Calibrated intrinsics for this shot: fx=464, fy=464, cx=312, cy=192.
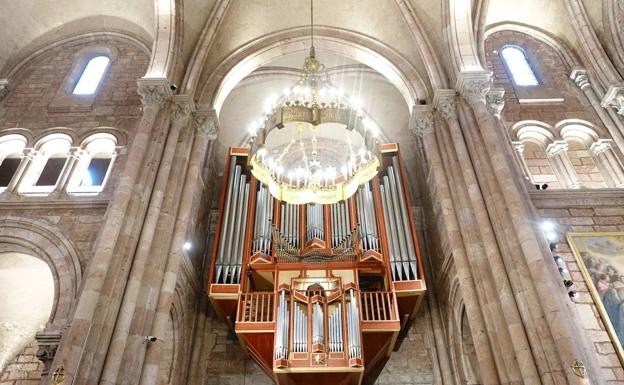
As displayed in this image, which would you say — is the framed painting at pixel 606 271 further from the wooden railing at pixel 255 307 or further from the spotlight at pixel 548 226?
the wooden railing at pixel 255 307

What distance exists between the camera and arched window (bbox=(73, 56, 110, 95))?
42.8 ft

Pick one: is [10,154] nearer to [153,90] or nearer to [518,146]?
[153,90]

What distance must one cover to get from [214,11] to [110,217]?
22.7 ft

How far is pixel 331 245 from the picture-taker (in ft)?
38.3

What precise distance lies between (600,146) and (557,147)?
97cm

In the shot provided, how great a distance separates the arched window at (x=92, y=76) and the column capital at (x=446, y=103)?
9291 mm

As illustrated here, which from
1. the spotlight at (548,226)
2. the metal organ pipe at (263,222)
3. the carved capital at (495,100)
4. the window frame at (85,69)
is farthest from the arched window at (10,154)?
the spotlight at (548,226)

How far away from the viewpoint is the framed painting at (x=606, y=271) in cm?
784

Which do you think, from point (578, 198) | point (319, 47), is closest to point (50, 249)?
point (319, 47)

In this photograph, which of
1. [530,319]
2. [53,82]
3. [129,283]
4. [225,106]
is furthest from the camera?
[225,106]

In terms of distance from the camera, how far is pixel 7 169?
11148 mm

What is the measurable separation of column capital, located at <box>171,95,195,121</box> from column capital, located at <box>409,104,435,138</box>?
215 inches

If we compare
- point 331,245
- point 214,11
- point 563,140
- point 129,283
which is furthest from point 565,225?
point 214,11

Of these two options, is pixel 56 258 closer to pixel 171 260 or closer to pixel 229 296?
pixel 171 260
